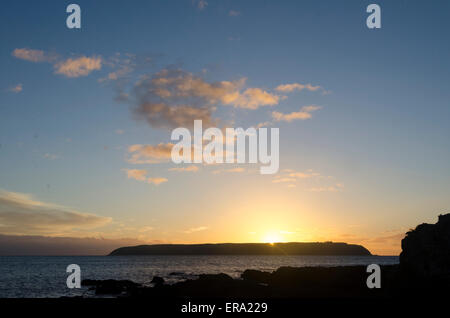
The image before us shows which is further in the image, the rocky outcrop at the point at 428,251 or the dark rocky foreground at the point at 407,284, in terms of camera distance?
the rocky outcrop at the point at 428,251

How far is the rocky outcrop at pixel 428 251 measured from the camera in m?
35.6

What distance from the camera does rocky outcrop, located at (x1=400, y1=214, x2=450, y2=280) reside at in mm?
35562

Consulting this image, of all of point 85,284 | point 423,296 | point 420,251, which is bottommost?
point 85,284

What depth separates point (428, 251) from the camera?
3725 centimetres

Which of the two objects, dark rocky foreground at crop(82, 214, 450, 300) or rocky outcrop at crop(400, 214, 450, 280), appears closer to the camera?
dark rocky foreground at crop(82, 214, 450, 300)

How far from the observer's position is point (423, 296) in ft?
103

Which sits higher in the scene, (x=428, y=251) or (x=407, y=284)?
(x=428, y=251)
